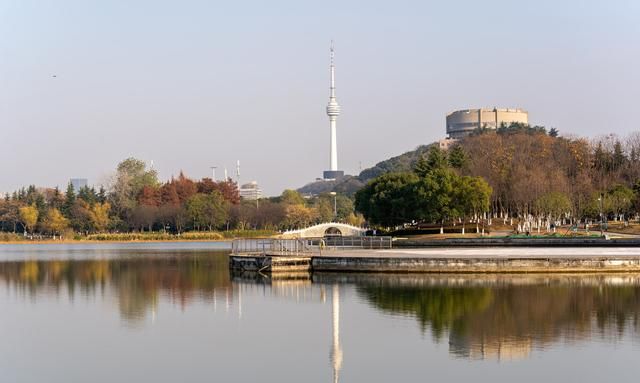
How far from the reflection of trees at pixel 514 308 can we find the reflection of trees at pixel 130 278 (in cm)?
1013

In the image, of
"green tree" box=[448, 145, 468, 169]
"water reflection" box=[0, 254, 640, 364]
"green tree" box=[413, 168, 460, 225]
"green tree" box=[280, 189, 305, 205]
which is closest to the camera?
"water reflection" box=[0, 254, 640, 364]

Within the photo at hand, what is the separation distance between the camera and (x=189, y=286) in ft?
176

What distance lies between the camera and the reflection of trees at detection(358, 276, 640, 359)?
32.9 meters

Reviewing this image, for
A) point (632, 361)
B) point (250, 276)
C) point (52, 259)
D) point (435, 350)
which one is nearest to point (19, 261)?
point (52, 259)

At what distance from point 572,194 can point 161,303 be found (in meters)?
71.9

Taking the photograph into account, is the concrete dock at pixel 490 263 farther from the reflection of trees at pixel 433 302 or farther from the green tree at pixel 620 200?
the green tree at pixel 620 200

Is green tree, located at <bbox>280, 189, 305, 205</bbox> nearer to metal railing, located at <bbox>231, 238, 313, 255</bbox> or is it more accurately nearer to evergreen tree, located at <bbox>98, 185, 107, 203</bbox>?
evergreen tree, located at <bbox>98, 185, 107, 203</bbox>

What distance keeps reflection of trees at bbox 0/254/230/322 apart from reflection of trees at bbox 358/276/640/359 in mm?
10135

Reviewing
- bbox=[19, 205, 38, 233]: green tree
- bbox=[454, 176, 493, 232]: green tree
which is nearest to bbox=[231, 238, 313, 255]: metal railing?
bbox=[454, 176, 493, 232]: green tree

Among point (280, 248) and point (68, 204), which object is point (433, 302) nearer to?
point (280, 248)

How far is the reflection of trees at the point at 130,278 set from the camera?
4847 centimetres

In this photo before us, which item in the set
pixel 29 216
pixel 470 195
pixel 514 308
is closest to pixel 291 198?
pixel 29 216

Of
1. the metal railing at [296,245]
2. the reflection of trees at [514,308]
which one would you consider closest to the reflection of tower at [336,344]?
the reflection of trees at [514,308]

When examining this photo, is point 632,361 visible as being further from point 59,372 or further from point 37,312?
point 37,312
